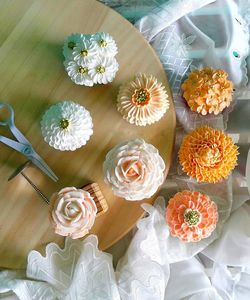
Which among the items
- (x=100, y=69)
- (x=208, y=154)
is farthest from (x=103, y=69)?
(x=208, y=154)

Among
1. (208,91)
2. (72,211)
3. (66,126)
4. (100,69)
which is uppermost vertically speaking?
(208,91)

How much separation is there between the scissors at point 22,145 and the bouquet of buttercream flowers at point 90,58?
15 cm

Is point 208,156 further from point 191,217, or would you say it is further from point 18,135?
point 18,135

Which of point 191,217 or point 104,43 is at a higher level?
point 104,43

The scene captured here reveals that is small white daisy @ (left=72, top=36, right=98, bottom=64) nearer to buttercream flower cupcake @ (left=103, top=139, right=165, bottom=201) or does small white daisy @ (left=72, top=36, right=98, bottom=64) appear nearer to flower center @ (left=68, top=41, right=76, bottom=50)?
flower center @ (left=68, top=41, right=76, bottom=50)

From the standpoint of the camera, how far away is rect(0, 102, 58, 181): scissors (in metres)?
0.83

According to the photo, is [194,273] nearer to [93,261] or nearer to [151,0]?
[93,261]

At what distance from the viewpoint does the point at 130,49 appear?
89 centimetres

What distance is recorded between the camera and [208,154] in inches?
31.8

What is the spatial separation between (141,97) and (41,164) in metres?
0.24

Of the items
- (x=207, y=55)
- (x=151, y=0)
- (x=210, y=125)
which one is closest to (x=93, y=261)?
(x=210, y=125)

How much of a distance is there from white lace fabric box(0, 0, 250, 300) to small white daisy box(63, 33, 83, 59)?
0.18 metres

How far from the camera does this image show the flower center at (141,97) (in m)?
0.83

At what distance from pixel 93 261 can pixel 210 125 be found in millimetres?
385
